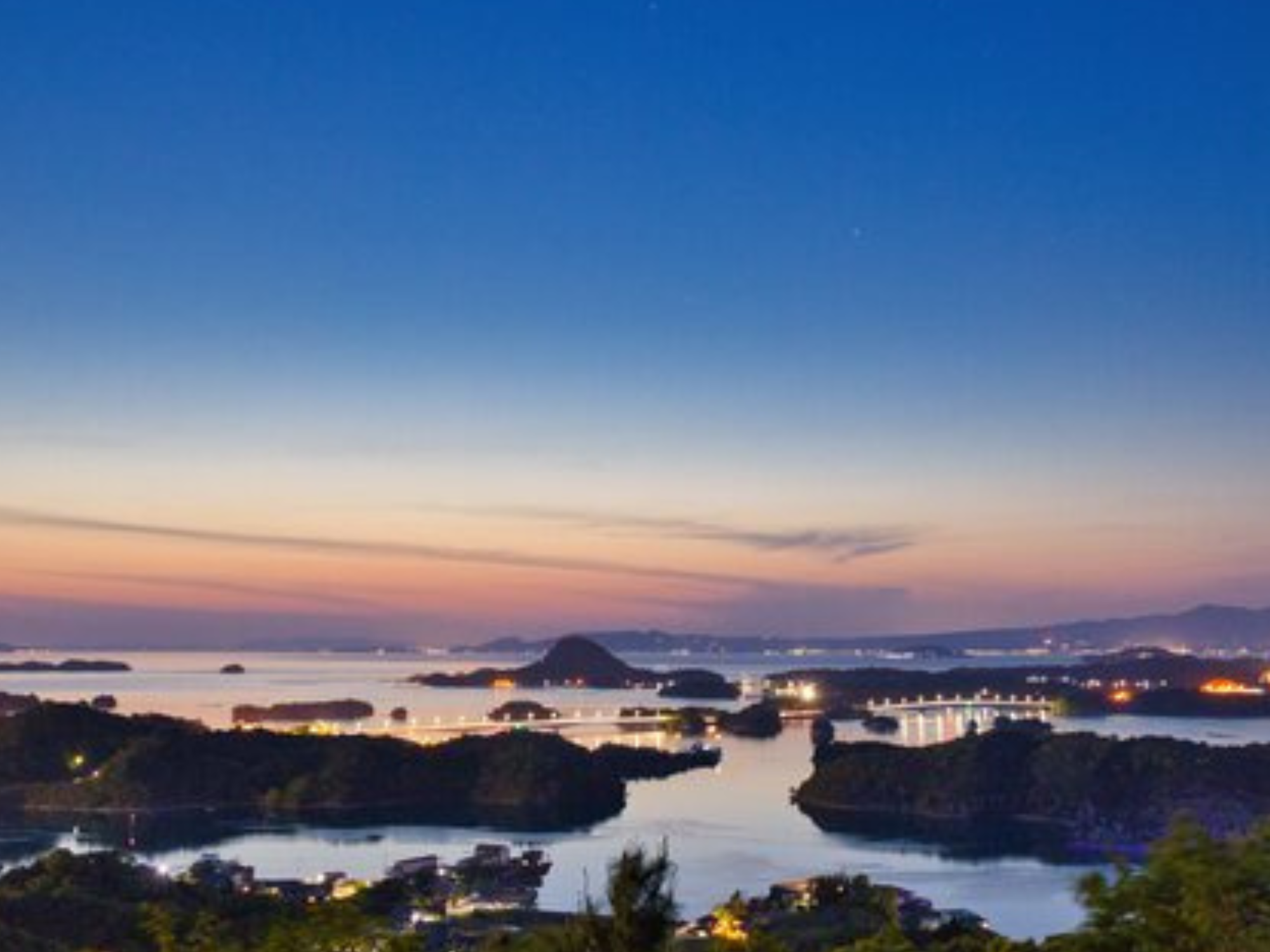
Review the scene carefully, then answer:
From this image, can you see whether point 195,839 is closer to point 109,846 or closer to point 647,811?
point 109,846

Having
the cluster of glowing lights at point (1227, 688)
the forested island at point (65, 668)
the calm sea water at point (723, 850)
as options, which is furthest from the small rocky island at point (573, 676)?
the calm sea water at point (723, 850)

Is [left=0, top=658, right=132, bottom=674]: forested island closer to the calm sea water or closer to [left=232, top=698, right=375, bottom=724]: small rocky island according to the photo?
[left=232, top=698, right=375, bottom=724]: small rocky island

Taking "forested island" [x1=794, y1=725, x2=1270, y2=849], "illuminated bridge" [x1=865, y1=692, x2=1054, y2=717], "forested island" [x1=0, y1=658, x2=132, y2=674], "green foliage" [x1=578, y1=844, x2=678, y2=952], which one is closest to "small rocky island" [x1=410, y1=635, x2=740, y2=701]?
"illuminated bridge" [x1=865, y1=692, x2=1054, y2=717]

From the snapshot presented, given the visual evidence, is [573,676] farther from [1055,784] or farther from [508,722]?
[1055,784]

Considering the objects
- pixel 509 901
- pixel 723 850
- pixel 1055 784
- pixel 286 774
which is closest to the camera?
pixel 509 901

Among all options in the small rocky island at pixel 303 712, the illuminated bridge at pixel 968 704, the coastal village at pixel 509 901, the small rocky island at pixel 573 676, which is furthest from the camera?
the small rocky island at pixel 573 676

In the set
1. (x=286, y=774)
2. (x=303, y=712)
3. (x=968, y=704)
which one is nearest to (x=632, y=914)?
(x=286, y=774)

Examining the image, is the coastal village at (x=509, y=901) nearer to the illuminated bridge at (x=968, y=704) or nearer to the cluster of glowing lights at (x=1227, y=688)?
the illuminated bridge at (x=968, y=704)
